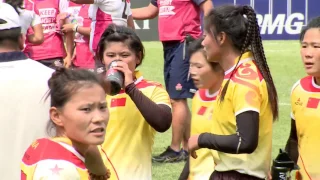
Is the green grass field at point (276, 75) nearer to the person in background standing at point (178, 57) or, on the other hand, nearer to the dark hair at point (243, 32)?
the person in background standing at point (178, 57)

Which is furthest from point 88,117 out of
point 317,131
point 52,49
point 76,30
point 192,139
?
point 52,49

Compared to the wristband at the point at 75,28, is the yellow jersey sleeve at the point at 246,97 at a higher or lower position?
higher

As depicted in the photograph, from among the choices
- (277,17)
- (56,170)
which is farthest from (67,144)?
(277,17)

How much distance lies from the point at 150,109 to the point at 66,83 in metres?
0.93

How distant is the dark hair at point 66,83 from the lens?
3.35 meters

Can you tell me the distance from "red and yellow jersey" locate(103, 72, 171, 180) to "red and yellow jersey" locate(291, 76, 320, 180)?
0.77 meters

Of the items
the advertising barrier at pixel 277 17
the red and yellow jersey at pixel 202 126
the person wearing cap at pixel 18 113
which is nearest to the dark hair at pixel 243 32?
the red and yellow jersey at pixel 202 126

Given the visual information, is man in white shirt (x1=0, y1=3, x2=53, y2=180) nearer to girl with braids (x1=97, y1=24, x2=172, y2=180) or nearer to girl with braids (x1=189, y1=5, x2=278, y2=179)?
girl with braids (x1=97, y1=24, x2=172, y2=180)

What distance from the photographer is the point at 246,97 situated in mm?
4039

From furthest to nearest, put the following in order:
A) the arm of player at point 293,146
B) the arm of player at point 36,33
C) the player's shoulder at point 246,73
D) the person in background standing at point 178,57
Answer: the arm of player at point 36,33
the person in background standing at point 178,57
the arm of player at point 293,146
the player's shoulder at point 246,73

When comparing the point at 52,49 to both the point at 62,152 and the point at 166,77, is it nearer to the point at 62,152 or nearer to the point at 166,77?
the point at 166,77

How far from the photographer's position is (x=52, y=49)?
916cm

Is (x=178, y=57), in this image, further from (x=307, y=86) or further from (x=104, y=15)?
(x=307, y=86)

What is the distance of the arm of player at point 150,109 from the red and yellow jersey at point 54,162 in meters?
0.98
